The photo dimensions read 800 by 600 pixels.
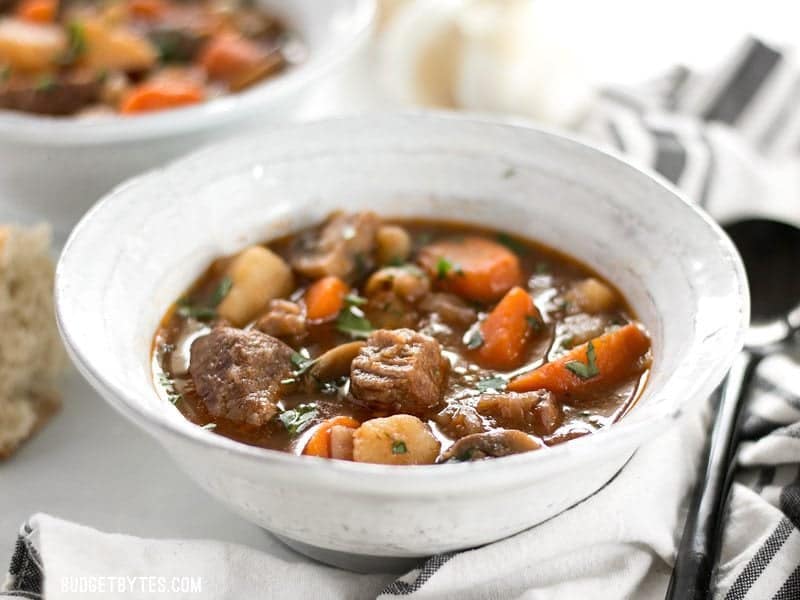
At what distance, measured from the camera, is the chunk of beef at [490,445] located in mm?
2023

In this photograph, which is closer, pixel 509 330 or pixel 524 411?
pixel 524 411

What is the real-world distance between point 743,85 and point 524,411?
2.26 meters

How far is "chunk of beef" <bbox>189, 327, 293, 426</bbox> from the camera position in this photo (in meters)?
2.22

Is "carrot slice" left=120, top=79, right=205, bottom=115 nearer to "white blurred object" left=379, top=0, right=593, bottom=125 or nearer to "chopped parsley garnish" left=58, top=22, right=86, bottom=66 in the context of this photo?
"chopped parsley garnish" left=58, top=22, right=86, bottom=66

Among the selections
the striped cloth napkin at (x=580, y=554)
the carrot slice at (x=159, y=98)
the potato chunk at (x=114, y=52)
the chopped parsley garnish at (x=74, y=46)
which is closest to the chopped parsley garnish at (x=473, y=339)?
the striped cloth napkin at (x=580, y=554)

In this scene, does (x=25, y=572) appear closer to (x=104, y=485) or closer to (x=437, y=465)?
(x=104, y=485)

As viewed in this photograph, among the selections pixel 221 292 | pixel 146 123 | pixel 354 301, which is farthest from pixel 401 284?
pixel 146 123

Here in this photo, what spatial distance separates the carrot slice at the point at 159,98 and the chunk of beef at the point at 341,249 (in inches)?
35.3

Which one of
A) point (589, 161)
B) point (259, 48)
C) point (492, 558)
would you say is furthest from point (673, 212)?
point (259, 48)

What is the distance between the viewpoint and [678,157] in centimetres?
337

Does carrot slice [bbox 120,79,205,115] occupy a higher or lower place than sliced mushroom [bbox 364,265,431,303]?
lower

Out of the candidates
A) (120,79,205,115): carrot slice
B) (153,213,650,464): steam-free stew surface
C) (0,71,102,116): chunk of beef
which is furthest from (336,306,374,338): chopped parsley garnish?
(0,71,102,116): chunk of beef

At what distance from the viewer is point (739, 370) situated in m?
2.61

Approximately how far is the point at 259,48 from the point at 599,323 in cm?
209
